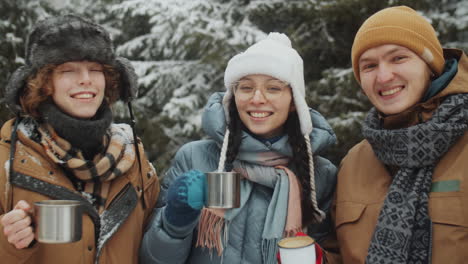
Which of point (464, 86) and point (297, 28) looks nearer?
point (464, 86)

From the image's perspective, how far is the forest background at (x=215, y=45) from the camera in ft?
18.7

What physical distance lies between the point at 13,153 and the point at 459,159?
2.23 meters

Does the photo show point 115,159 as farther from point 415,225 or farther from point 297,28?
point 297,28

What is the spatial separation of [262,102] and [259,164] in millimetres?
380

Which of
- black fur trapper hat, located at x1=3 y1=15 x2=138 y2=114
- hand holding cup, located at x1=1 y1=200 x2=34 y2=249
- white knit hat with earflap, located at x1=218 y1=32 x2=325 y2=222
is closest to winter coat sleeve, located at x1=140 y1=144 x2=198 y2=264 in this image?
white knit hat with earflap, located at x1=218 y1=32 x2=325 y2=222

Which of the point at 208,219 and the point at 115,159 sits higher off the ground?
the point at 115,159

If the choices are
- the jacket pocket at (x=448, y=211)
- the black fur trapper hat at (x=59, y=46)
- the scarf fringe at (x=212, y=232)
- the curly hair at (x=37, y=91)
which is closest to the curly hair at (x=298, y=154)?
the scarf fringe at (x=212, y=232)

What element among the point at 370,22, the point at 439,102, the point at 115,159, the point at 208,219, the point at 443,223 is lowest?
the point at 208,219

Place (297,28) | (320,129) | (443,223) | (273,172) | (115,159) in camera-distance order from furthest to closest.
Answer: (297,28) → (320,129) → (273,172) → (115,159) → (443,223)

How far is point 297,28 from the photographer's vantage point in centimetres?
656

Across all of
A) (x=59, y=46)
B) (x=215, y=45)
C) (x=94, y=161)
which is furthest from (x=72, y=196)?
(x=215, y=45)

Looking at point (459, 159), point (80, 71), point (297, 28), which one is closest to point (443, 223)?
point (459, 159)

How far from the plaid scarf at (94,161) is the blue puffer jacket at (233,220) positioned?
12.8 inches

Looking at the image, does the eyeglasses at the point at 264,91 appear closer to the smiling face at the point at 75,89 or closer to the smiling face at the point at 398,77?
the smiling face at the point at 398,77
